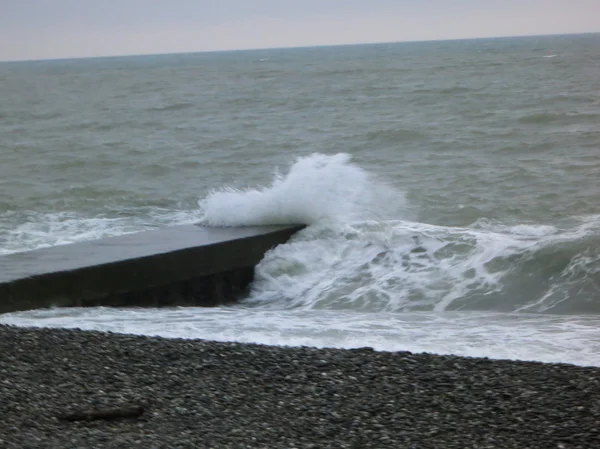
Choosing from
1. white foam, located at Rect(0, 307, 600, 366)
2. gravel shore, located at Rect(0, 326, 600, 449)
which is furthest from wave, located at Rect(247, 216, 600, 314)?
gravel shore, located at Rect(0, 326, 600, 449)

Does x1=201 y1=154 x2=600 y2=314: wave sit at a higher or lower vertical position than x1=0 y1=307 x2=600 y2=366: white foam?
higher

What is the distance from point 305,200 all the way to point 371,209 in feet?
4.49

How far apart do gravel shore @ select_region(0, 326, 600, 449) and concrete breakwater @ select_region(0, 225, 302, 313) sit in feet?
5.69

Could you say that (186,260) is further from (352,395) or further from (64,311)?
(352,395)

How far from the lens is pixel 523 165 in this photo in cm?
1686

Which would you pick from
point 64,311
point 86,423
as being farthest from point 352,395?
point 64,311

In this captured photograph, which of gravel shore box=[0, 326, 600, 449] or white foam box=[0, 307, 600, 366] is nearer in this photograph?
gravel shore box=[0, 326, 600, 449]

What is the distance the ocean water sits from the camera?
7.67 meters

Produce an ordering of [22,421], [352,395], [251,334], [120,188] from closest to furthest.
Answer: [22,421] < [352,395] < [251,334] < [120,188]

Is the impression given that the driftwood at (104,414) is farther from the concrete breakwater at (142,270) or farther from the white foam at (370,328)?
the concrete breakwater at (142,270)

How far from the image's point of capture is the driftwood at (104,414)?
4824mm

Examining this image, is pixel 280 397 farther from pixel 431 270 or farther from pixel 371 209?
pixel 371 209

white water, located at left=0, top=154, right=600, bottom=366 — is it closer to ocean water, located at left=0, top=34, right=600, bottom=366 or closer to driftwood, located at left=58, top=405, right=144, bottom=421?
ocean water, located at left=0, top=34, right=600, bottom=366

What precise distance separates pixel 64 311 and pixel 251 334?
5.70 ft
